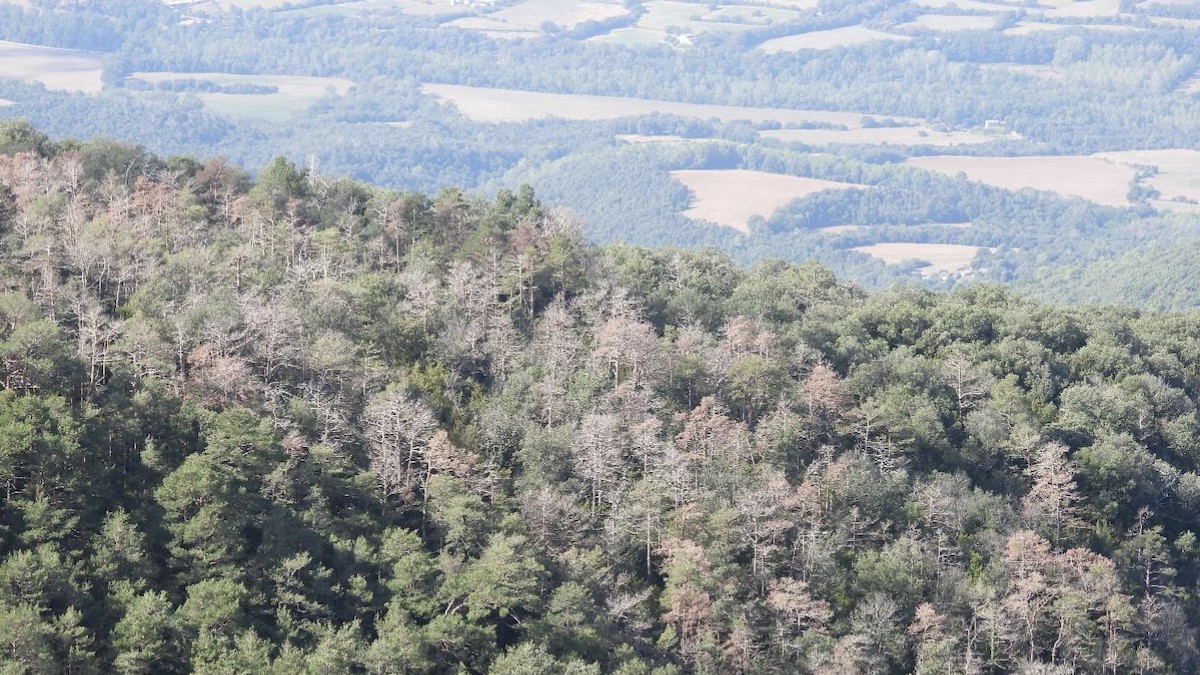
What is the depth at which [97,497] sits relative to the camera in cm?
5100

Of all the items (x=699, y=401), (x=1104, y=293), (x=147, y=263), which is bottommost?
(x=1104, y=293)

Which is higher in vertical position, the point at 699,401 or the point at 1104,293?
the point at 699,401

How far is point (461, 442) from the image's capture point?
201 feet

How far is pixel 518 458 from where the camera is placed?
201 feet

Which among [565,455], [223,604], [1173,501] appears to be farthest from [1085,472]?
[223,604]

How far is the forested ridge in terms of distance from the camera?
50.2m

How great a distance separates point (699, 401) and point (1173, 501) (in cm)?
2041

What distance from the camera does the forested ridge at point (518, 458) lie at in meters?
50.2

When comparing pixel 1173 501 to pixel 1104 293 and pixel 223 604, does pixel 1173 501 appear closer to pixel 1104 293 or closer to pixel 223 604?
pixel 223 604

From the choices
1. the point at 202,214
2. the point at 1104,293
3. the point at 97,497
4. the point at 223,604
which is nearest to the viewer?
the point at 223,604

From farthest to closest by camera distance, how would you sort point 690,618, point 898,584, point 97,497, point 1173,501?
point 1173,501 → point 898,584 → point 690,618 → point 97,497

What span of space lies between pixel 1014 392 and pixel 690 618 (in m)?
24.5

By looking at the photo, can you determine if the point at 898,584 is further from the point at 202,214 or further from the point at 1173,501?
the point at 202,214

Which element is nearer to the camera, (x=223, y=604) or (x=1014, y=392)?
(x=223, y=604)
